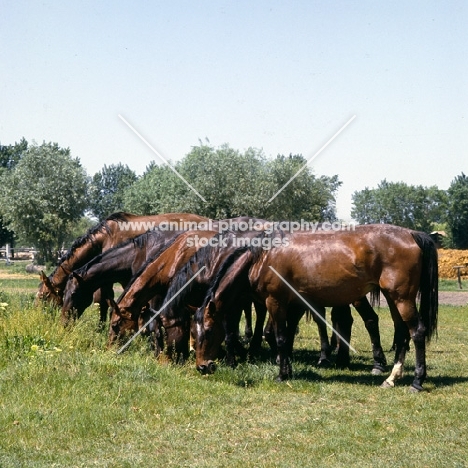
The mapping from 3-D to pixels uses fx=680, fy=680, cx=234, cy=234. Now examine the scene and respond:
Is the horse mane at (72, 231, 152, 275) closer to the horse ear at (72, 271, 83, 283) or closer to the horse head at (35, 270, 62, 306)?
the horse ear at (72, 271, 83, 283)

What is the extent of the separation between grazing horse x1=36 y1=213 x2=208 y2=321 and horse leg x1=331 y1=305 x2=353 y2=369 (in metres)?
3.63

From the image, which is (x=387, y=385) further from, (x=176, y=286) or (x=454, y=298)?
(x=454, y=298)

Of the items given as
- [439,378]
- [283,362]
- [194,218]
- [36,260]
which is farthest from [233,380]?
[36,260]

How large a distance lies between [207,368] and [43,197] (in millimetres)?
40637

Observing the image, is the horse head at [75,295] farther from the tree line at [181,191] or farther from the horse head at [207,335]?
the tree line at [181,191]

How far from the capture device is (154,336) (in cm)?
1002

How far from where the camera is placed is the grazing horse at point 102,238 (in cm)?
1266

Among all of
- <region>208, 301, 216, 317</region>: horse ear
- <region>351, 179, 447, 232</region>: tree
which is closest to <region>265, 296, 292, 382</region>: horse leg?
<region>208, 301, 216, 317</region>: horse ear

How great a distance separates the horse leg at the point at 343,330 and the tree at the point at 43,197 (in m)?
36.9

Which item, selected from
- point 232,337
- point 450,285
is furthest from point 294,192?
point 232,337

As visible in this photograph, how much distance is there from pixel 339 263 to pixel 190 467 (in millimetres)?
4294

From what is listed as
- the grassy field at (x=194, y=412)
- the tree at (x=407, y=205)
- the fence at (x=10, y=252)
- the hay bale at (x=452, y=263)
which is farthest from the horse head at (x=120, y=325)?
the tree at (x=407, y=205)

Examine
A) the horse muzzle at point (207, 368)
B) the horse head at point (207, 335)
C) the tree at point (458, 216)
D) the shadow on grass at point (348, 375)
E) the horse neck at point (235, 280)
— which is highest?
the tree at point (458, 216)

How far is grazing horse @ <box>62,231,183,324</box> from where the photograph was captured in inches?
437
